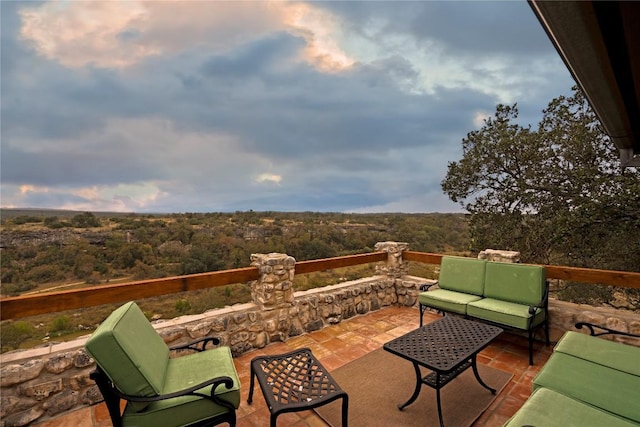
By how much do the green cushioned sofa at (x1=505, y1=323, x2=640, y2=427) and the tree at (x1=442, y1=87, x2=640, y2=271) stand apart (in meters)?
4.66

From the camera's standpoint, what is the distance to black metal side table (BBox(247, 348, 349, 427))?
→ 179 cm

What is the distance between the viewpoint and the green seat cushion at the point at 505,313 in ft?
10.3

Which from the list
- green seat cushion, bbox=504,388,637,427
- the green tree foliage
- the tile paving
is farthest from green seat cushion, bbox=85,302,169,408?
the green tree foliage

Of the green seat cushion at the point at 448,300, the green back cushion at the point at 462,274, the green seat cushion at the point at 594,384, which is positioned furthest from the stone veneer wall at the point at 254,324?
the green seat cushion at the point at 594,384

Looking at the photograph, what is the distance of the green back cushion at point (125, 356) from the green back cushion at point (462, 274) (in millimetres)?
3702

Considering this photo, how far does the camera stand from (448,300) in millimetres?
3758

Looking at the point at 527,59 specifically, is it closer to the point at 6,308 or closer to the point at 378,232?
the point at 6,308

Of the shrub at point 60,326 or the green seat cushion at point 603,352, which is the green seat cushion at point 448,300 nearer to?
the green seat cushion at point 603,352

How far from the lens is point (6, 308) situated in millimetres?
2227

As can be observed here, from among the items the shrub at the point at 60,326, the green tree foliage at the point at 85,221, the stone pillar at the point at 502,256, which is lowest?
the shrub at the point at 60,326

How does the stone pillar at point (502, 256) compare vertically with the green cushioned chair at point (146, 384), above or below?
above

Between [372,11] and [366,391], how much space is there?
175 inches

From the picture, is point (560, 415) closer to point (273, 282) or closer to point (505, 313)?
point (505, 313)

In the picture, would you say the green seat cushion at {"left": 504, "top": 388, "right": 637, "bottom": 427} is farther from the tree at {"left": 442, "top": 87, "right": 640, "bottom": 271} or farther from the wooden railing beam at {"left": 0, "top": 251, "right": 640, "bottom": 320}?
the tree at {"left": 442, "top": 87, "right": 640, "bottom": 271}
